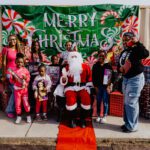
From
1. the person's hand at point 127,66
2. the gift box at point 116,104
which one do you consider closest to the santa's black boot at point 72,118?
the gift box at point 116,104

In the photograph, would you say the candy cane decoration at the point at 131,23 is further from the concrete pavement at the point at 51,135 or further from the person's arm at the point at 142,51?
the concrete pavement at the point at 51,135

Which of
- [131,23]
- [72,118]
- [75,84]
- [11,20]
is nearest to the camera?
[72,118]

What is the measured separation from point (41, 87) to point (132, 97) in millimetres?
1711

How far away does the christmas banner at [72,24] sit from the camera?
307 inches

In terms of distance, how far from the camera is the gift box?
6.90 metres

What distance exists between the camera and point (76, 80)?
20.9 ft

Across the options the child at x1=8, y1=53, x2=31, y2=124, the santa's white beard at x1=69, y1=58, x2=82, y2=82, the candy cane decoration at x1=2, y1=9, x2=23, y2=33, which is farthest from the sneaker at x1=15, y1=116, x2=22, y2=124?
the candy cane decoration at x1=2, y1=9, x2=23, y2=33

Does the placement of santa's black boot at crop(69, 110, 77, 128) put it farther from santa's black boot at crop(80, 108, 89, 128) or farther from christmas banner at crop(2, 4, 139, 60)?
christmas banner at crop(2, 4, 139, 60)

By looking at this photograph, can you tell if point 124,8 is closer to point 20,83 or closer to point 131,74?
point 131,74

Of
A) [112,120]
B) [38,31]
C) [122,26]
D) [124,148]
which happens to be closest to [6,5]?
[38,31]

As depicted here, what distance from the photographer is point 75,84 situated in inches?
252

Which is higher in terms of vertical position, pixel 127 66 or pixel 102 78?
pixel 127 66

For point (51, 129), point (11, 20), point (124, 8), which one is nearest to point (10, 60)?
point (11, 20)

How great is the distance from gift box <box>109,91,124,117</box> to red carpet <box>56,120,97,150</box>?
1.05 m
